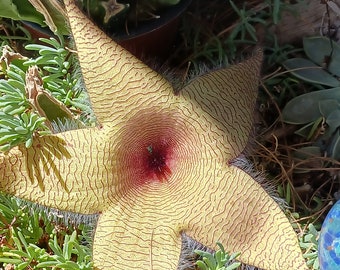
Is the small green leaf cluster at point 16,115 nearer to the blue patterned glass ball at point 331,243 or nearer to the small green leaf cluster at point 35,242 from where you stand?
the small green leaf cluster at point 35,242

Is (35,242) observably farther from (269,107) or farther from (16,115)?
(269,107)

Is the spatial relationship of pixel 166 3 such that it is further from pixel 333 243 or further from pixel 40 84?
pixel 333 243

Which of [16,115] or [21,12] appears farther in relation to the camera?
[21,12]

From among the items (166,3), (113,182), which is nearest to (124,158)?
(113,182)

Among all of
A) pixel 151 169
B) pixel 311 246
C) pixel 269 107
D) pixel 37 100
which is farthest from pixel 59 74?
pixel 311 246

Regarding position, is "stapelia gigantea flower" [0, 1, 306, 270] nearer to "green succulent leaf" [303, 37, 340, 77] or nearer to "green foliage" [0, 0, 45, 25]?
"green foliage" [0, 0, 45, 25]
